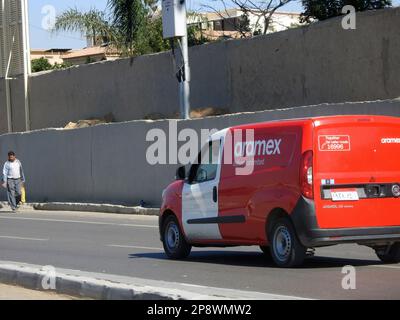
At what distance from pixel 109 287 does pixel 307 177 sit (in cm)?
334

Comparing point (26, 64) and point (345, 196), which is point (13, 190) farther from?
point (345, 196)

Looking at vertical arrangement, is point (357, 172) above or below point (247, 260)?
above

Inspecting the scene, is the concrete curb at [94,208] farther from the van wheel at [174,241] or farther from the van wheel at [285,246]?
the van wheel at [285,246]

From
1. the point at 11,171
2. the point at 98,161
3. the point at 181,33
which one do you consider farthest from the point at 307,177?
the point at 11,171

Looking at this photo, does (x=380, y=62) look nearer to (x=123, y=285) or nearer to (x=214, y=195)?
(x=214, y=195)

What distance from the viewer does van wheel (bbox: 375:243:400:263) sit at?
38.8 feet

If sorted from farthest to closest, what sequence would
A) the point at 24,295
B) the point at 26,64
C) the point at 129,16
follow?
the point at 26,64
the point at 129,16
the point at 24,295

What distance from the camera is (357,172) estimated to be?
10969mm

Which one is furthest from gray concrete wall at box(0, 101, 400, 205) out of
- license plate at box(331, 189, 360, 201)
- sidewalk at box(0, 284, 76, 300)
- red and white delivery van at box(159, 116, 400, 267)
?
sidewalk at box(0, 284, 76, 300)

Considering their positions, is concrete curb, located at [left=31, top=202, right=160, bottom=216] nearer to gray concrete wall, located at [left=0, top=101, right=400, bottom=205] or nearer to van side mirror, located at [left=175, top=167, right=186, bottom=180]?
gray concrete wall, located at [left=0, top=101, right=400, bottom=205]

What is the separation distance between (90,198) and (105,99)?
20.6 feet

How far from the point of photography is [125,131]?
2608cm

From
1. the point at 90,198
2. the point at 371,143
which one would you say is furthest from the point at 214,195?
the point at 90,198

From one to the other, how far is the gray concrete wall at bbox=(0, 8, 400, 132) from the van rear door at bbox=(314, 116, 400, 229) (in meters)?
10.6
